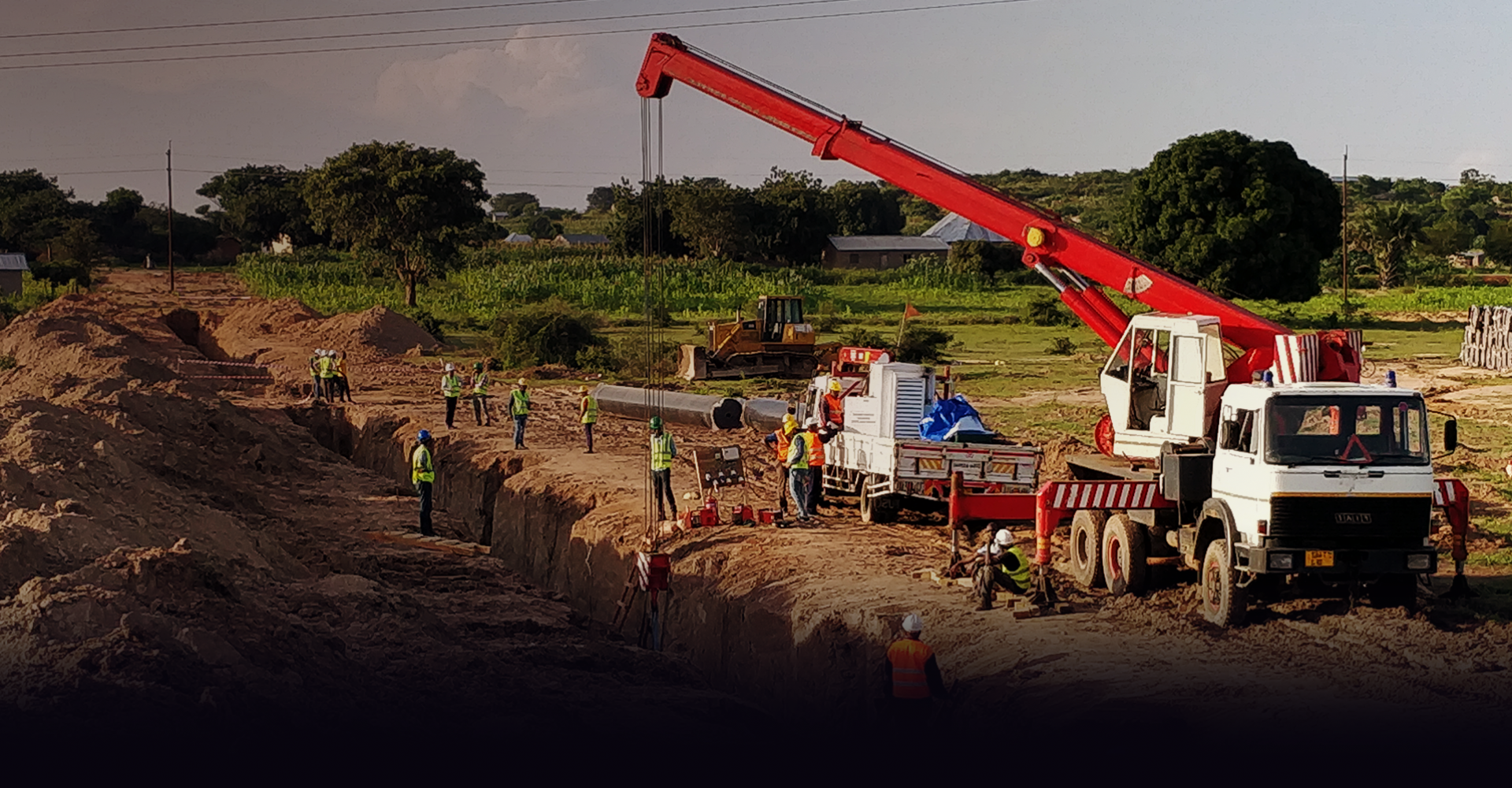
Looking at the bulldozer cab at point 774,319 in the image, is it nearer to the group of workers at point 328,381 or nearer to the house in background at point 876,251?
the group of workers at point 328,381

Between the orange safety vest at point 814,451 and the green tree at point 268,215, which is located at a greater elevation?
the green tree at point 268,215

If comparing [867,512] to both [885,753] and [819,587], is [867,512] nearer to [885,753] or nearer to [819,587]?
[819,587]

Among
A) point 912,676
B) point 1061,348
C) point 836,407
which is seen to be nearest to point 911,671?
point 912,676

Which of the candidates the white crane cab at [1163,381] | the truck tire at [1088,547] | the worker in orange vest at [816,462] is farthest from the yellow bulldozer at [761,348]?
the truck tire at [1088,547]

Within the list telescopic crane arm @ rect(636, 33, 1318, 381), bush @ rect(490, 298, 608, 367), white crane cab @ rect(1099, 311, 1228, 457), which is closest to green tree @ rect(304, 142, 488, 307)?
bush @ rect(490, 298, 608, 367)

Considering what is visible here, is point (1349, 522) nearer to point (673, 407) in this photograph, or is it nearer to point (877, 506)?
point (877, 506)

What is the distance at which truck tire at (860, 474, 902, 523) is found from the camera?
72.0ft

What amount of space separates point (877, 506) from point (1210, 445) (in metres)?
6.00

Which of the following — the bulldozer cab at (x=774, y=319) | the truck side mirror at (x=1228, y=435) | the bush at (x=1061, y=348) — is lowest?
the truck side mirror at (x=1228, y=435)

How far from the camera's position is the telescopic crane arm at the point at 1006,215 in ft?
62.2

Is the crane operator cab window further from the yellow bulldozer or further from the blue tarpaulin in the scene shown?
the yellow bulldozer

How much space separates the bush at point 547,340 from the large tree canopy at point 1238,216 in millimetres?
21532

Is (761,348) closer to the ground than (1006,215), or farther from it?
closer to the ground

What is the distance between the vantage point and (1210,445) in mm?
17062
